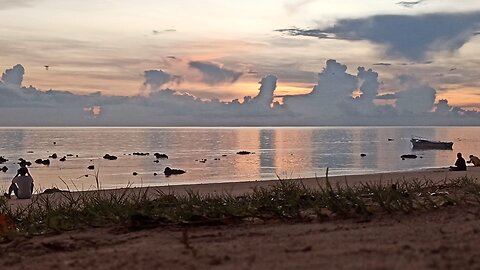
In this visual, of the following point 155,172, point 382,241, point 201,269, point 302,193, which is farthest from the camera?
point 155,172

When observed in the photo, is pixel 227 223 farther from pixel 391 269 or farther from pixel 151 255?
pixel 391 269

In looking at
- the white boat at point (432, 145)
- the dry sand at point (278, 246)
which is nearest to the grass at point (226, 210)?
the dry sand at point (278, 246)

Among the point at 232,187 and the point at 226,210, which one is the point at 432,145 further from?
the point at 226,210

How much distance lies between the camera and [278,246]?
14.2 ft

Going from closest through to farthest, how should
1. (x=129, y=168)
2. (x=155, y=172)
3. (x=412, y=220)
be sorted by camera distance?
1. (x=412, y=220)
2. (x=155, y=172)
3. (x=129, y=168)

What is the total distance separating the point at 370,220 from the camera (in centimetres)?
536

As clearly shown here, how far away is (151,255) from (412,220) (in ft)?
7.49

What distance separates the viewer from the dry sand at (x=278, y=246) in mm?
3750

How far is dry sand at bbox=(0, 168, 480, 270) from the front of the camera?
12.3ft

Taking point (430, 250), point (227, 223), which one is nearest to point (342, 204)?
point (227, 223)

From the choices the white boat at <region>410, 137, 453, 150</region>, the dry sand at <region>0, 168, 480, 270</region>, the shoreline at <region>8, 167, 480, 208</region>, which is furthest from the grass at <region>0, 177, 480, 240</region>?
the white boat at <region>410, 137, 453, 150</region>

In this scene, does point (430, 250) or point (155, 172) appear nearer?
point (430, 250)

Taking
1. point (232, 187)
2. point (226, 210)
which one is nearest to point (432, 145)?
point (232, 187)

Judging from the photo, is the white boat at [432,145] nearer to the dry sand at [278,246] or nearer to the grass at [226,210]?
the grass at [226,210]
